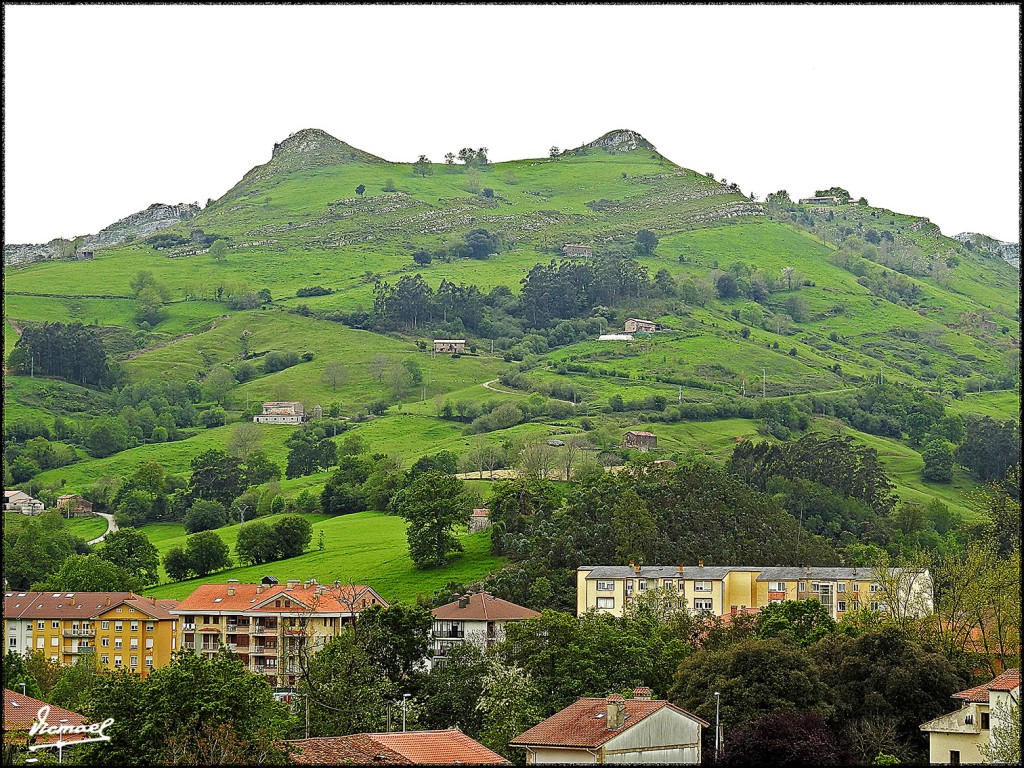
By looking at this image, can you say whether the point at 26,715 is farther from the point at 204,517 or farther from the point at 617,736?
the point at 204,517

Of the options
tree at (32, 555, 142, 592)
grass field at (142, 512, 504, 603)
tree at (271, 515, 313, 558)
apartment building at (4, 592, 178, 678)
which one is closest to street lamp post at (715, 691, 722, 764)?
grass field at (142, 512, 504, 603)

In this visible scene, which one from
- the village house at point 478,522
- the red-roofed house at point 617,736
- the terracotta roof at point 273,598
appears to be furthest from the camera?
the village house at point 478,522

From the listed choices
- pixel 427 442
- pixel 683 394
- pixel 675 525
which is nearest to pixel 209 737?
pixel 675 525

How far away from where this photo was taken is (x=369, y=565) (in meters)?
94.3

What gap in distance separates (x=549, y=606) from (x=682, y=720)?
37.7 meters

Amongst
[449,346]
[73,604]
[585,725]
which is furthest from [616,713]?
[449,346]

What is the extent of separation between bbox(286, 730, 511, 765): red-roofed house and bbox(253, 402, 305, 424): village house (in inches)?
4815

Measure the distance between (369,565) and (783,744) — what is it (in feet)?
175

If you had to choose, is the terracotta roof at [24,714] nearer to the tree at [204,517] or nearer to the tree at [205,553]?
the tree at [205,553]

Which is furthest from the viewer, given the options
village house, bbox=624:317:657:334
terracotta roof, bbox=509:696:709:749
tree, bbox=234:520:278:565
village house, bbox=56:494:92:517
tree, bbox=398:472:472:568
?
village house, bbox=624:317:657:334

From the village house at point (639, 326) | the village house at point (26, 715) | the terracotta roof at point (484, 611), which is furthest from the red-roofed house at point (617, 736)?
the village house at point (639, 326)

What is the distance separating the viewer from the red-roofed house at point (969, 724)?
4244 centimetres

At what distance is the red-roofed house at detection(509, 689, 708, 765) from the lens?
42.0m

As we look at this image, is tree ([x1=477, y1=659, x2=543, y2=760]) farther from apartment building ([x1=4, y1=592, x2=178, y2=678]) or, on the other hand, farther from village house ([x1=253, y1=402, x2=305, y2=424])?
village house ([x1=253, y1=402, x2=305, y2=424])
